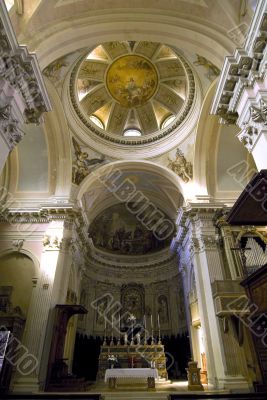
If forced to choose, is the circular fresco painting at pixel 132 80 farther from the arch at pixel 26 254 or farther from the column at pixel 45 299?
the arch at pixel 26 254

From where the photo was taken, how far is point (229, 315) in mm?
9227

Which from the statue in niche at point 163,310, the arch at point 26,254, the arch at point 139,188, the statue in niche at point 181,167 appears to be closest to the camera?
the arch at point 26,254

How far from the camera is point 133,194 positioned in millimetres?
17031

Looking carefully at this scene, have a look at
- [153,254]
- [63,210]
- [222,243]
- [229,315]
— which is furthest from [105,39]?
[153,254]

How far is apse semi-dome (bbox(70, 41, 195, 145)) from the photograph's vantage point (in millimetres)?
13320

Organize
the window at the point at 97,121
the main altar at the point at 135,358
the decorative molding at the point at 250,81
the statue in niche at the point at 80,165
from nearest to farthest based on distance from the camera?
the decorative molding at the point at 250,81 → the main altar at the point at 135,358 → the statue in niche at the point at 80,165 → the window at the point at 97,121

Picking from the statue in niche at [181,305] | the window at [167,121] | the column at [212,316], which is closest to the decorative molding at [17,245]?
the column at [212,316]

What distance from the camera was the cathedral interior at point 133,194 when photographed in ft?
19.8

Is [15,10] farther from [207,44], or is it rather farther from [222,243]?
[222,243]

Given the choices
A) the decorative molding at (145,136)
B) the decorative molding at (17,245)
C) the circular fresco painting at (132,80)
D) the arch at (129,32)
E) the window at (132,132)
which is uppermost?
the circular fresco painting at (132,80)

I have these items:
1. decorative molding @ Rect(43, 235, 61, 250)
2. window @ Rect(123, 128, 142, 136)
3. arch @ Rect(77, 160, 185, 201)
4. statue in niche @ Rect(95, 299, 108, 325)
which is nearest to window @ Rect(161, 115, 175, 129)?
window @ Rect(123, 128, 142, 136)

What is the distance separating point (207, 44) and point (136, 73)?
8049 millimetres

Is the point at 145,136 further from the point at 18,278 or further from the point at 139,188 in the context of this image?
the point at 18,278

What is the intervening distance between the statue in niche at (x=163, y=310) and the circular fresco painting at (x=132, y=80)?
12054 mm
